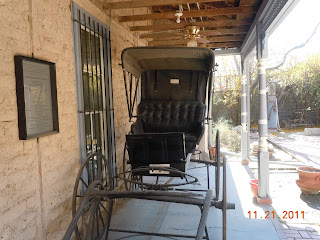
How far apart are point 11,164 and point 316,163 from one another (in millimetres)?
7747

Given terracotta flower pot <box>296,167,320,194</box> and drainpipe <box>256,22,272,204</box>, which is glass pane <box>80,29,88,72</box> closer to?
drainpipe <box>256,22,272,204</box>

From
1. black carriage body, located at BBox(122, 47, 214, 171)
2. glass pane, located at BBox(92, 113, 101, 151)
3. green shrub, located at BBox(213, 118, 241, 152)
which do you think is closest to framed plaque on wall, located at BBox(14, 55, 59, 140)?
glass pane, located at BBox(92, 113, 101, 151)

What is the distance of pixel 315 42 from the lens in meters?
14.8

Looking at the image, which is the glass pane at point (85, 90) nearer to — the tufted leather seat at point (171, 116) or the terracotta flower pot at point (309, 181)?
the tufted leather seat at point (171, 116)

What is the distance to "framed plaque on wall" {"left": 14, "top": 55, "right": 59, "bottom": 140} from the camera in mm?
2318

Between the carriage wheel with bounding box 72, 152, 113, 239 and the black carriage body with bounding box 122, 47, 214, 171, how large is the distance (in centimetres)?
74

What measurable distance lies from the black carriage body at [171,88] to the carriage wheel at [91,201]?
740 millimetres

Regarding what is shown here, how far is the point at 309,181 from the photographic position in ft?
17.2

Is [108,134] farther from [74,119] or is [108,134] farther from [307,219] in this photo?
[307,219]

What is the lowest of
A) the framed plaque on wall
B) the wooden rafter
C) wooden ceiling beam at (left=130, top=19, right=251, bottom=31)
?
the framed plaque on wall

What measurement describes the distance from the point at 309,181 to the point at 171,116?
288cm

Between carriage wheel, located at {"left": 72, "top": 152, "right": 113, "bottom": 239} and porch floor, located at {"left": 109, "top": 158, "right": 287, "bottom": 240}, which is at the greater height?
carriage wheel, located at {"left": 72, "top": 152, "right": 113, "bottom": 239}

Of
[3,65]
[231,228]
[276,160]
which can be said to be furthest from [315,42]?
[3,65]

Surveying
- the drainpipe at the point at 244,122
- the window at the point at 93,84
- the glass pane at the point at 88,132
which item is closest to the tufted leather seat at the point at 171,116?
the window at the point at 93,84
